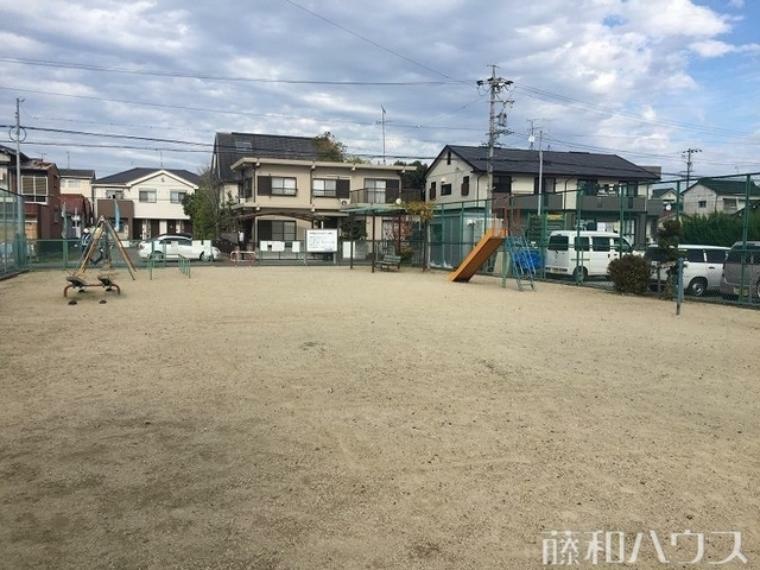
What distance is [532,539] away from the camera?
308 centimetres

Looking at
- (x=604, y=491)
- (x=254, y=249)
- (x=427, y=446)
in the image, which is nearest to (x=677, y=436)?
(x=604, y=491)

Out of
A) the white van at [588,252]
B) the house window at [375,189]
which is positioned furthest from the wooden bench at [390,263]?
the house window at [375,189]

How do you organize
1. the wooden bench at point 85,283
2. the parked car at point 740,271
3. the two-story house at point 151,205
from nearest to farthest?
the parked car at point 740,271, the wooden bench at point 85,283, the two-story house at point 151,205

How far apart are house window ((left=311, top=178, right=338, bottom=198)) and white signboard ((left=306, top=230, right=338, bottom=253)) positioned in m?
8.58

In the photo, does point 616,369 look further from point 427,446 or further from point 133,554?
point 133,554

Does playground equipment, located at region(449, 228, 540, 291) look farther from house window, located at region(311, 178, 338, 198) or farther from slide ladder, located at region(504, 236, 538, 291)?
house window, located at region(311, 178, 338, 198)

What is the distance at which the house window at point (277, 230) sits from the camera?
38.7 metres

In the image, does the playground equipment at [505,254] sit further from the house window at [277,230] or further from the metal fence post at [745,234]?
the house window at [277,230]

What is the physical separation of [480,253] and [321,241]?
51.3 ft

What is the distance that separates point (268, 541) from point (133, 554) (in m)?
0.62

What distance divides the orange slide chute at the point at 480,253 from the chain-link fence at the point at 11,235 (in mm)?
13724

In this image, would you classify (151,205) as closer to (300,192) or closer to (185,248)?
(300,192)

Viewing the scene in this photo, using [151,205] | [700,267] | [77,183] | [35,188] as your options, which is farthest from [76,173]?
[700,267]

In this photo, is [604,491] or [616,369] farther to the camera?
[616,369]
